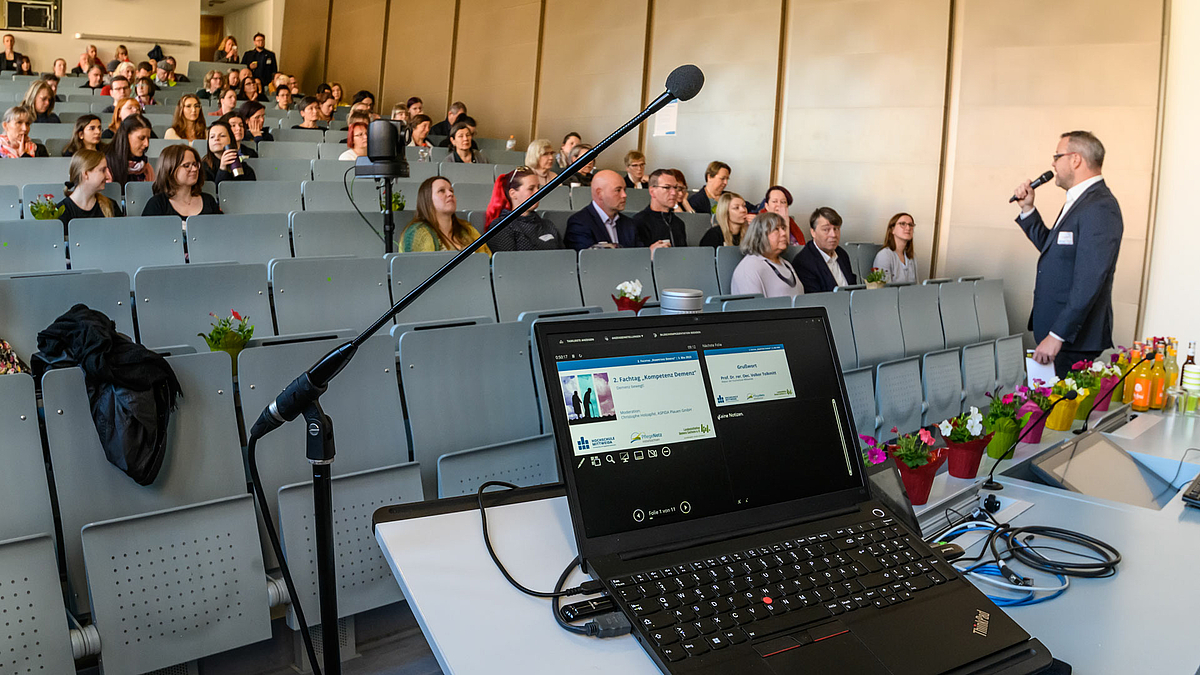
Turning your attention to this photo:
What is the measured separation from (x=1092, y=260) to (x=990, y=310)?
1.19m

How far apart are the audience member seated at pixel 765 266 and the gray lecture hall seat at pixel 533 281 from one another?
3.18 ft

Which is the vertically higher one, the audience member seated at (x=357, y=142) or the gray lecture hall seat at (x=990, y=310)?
the audience member seated at (x=357, y=142)

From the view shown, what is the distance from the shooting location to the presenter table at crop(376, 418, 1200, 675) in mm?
854

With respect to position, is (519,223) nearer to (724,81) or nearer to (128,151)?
(128,151)

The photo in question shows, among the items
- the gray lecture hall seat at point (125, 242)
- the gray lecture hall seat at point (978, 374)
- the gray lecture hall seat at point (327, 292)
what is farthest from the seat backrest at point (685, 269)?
the gray lecture hall seat at point (125, 242)

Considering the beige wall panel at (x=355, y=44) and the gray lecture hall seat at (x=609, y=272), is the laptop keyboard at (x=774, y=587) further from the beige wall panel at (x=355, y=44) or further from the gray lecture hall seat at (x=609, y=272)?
the beige wall panel at (x=355, y=44)

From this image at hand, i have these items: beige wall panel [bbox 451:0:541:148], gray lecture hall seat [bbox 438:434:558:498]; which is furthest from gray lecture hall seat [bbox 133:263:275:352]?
beige wall panel [bbox 451:0:541:148]

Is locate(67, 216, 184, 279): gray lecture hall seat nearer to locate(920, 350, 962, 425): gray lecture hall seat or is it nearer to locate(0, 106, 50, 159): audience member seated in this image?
locate(0, 106, 50, 159): audience member seated

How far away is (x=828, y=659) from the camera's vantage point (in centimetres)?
85

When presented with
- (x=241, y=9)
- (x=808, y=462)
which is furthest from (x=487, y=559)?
(x=241, y=9)

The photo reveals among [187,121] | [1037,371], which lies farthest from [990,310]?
[187,121]

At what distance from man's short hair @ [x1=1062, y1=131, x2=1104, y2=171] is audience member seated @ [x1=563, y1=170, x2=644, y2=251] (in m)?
2.33

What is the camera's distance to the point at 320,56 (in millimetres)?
13531

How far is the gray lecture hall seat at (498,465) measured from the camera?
2291 mm
